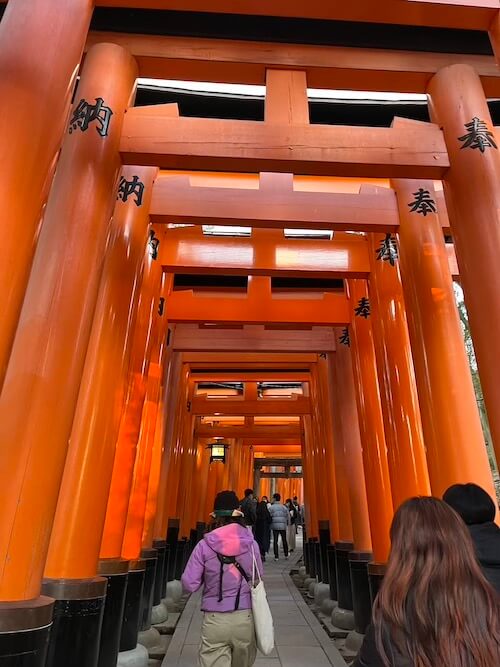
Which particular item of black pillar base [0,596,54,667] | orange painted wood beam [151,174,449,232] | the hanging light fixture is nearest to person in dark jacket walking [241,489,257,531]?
the hanging light fixture

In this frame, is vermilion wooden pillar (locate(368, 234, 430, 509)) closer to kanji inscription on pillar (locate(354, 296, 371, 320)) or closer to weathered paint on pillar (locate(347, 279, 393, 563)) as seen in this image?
weathered paint on pillar (locate(347, 279, 393, 563))

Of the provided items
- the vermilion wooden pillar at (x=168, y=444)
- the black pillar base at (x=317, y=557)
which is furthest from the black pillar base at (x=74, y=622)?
the black pillar base at (x=317, y=557)

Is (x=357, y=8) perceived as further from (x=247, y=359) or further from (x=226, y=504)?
(x=247, y=359)

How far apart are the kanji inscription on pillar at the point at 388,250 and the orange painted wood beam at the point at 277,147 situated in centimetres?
194

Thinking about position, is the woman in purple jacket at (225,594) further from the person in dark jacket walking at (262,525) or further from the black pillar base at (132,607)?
the person in dark jacket walking at (262,525)

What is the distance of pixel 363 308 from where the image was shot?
700cm

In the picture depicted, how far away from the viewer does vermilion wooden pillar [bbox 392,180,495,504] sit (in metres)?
3.82

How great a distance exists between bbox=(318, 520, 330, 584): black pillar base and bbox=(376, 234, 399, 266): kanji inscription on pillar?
21.4ft

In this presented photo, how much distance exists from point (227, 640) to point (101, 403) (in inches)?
74.6

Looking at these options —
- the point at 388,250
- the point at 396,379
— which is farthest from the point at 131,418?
the point at 388,250

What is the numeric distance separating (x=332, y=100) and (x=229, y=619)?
5.17 meters

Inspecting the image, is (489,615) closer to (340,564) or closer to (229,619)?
(229,619)

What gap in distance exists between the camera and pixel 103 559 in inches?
164

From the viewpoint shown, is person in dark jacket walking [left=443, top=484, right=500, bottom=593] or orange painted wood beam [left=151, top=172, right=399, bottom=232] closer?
person in dark jacket walking [left=443, top=484, right=500, bottom=593]
